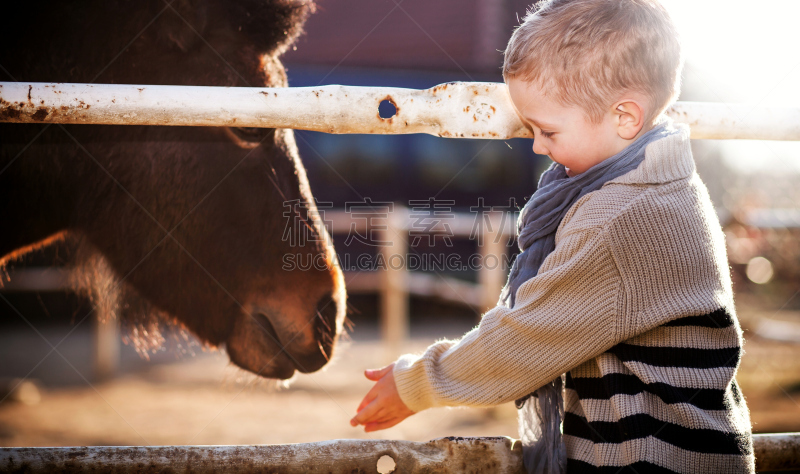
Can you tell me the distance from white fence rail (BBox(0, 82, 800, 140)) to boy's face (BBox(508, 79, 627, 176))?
0.10 metres

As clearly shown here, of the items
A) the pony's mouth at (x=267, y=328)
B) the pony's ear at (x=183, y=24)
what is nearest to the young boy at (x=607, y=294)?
the pony's mouth at (x=267, y=328)

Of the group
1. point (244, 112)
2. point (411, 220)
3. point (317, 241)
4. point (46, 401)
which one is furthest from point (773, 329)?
point (46, 401)

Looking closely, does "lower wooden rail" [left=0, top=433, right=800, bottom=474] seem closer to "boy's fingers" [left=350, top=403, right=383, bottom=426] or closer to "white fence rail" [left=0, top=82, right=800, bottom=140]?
"boy's fingers" [left=350, top=403, right=383, bottom=426]

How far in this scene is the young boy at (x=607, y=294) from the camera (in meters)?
0.85

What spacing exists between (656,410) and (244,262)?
127 centimetres

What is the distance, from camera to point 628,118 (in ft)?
3.31

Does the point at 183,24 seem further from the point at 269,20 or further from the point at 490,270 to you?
the point at 490,270

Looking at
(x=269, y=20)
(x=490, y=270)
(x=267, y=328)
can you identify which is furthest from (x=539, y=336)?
(x=490, y=270)

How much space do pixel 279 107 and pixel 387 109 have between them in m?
0.23

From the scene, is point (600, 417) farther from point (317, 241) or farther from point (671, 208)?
point (317, 241)

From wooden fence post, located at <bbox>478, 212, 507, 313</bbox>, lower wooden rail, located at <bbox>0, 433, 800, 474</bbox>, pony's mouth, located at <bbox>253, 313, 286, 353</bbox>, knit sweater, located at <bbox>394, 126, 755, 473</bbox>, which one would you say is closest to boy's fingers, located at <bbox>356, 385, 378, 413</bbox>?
lower wooden rail, located at <bbox>0, 433, 800, 474</bbox>

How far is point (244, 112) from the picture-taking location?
1054 mm

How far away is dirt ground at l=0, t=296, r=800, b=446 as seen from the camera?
11.5 feet

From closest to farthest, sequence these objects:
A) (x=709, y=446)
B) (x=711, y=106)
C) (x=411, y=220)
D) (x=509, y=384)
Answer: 1. (x=709, y=446)
2. (x=509, y=384)
3. (x=711, y=106)
4. (x=411, y=220)
